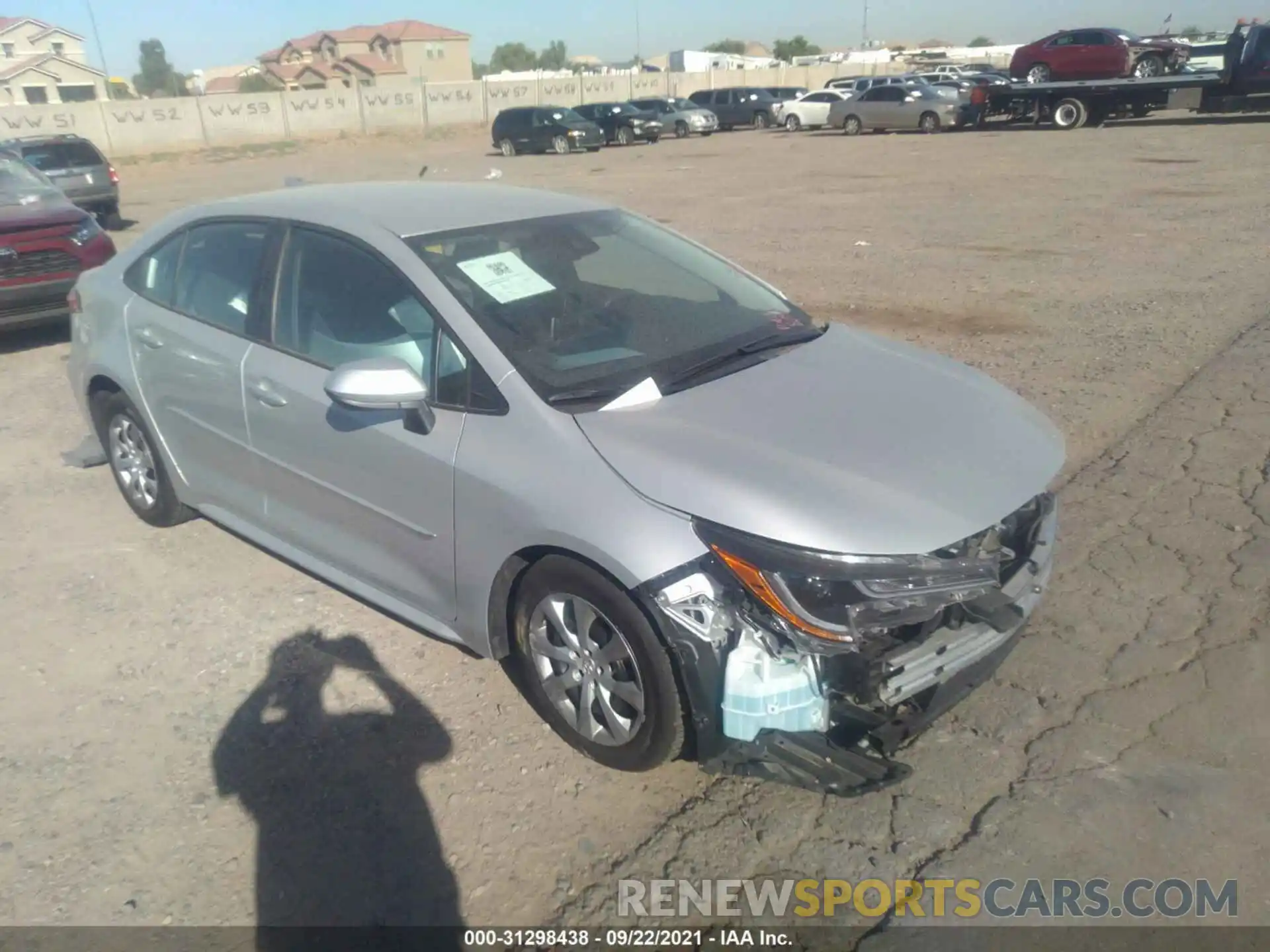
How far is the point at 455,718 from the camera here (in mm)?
3492

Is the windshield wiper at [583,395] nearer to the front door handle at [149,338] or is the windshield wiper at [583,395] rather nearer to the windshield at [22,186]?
the front door handle at [149,338]

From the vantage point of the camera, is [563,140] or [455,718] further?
[563,140]

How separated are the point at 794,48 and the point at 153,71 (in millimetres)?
83461

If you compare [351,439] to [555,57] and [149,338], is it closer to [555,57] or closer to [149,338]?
[149,338]

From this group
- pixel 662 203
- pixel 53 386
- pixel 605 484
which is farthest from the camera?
pixel 662 203

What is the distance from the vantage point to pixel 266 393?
3.89 m

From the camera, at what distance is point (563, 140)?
3331 centimetres

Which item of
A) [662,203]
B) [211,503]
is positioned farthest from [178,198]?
[211,503]

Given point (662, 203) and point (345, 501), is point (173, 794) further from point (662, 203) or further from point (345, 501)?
point (662, 203)

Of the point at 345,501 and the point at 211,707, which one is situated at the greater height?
the point at 345,501

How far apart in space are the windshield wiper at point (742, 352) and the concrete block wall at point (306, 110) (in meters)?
42.1

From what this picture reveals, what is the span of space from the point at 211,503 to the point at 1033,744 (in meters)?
3.53

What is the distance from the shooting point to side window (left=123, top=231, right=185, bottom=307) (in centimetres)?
460

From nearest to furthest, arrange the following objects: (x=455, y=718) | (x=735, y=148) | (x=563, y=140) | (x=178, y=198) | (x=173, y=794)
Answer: (x=173, y=794) < (x=455, y=718) < (x=178, y=198) < (x=735, y=148) < (x=563, y=140)
